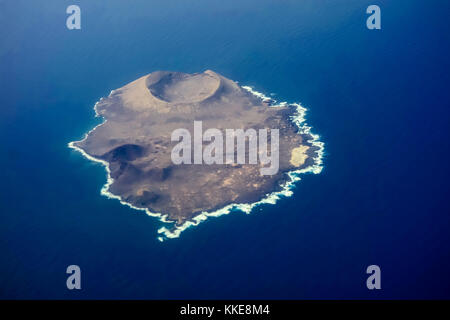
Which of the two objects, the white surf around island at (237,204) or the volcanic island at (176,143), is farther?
the volcanic island at (176,143)

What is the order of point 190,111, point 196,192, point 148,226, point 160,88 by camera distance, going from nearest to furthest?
point 148,226 → point 196,192 → point 190,111 → point 160,88

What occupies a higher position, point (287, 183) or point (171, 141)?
point (171, 141)

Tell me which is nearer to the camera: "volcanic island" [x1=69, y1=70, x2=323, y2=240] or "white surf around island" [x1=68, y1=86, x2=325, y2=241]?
"white surf around island" [x1=68, y1=86, x2=325, y2=241]

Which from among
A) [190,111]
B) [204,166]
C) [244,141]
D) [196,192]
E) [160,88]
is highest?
[160,88]

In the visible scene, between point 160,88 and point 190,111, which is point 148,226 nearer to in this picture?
point 190,111

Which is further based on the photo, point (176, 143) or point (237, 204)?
point (176, 143)

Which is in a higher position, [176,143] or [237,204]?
[176,143]

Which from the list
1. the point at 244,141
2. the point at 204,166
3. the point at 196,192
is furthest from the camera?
the point at 244,141

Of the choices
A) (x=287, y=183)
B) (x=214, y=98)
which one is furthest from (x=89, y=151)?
(x=287, y=183)
